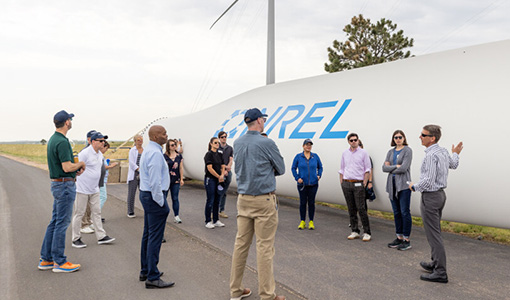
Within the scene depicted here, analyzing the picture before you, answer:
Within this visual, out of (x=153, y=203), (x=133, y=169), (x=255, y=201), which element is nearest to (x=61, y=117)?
(x=153, y=203)

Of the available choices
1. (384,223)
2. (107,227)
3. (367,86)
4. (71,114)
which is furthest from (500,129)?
(107,227)

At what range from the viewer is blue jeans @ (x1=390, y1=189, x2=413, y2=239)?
5.55m

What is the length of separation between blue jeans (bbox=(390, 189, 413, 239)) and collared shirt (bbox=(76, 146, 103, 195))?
4920 millimetres

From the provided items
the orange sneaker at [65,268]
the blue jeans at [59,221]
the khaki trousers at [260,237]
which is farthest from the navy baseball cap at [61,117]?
the khaki trousers at [260,237]

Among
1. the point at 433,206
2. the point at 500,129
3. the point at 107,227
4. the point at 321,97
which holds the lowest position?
the point at 107,227

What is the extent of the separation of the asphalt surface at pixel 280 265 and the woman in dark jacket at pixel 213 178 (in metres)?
0.29

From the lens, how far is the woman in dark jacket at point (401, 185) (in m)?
5.55

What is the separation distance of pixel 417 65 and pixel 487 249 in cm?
336

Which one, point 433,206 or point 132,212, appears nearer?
point 433,206

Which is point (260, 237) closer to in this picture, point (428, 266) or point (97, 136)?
point (428, 266)

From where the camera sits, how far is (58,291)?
4051 mm

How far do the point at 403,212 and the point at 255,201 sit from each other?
119 inches

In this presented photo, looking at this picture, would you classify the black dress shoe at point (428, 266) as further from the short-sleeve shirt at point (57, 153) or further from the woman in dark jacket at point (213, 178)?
the short-sleeve shirt at point (57, 153)

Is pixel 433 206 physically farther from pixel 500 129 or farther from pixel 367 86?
pixel 367 86
